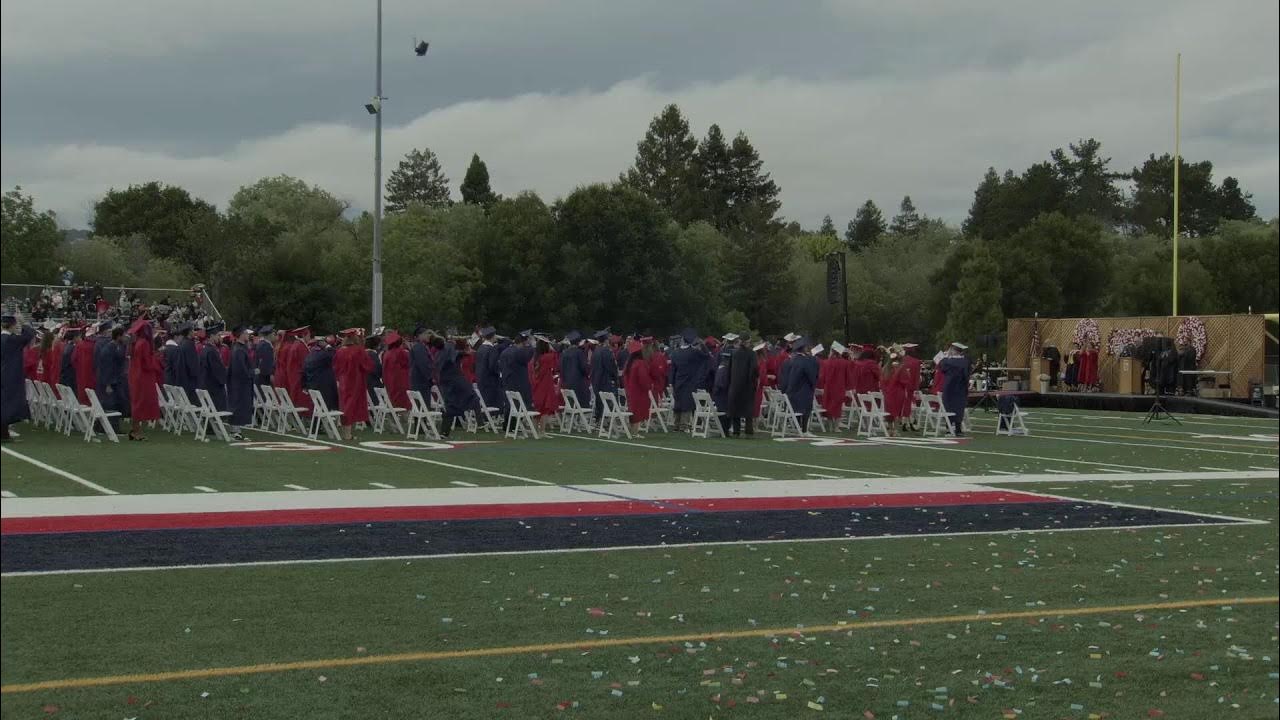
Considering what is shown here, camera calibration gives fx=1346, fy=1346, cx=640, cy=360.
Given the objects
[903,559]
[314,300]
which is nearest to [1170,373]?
[903,559]

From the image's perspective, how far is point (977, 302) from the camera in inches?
2272

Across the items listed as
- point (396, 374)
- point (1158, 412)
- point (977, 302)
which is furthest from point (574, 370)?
point (977, 302)

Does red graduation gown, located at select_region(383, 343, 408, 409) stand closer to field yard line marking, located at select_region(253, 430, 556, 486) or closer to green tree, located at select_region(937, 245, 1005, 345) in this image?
field yard line marking, located at select_region(253, 430, 556, 486)

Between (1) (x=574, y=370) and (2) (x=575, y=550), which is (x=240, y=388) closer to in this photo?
(1) (x=574, y=370)

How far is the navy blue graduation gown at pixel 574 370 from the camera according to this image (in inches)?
992

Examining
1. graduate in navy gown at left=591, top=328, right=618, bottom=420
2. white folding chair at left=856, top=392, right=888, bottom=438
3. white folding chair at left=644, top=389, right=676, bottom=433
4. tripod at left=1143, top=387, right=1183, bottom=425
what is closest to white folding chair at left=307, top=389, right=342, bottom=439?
graduate in navy gown at left=591, top=328, right=618, bottom=420

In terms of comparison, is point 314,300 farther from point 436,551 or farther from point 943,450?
point 436,551

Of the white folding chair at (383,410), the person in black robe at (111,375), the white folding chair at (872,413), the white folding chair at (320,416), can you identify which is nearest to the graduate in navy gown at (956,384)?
the white folding chair at (872,413)

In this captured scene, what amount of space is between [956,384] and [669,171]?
229ft

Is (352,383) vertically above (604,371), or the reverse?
(604,371)

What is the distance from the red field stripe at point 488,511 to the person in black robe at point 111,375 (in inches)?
288

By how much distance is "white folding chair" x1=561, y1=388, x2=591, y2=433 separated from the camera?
24469mm

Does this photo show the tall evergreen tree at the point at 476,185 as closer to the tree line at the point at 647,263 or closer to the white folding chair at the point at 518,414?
the tree line at the point at 647,263

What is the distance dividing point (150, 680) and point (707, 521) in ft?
21.5
